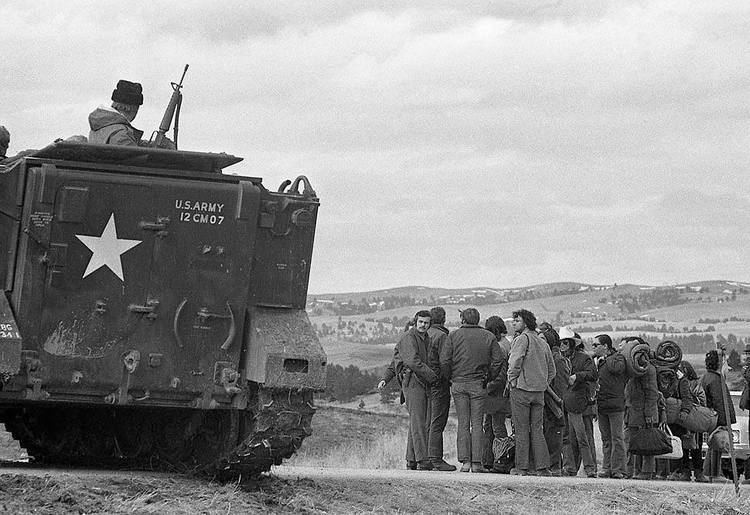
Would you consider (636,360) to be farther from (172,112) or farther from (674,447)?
(172,112)

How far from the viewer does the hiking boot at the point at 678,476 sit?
19.6 metres

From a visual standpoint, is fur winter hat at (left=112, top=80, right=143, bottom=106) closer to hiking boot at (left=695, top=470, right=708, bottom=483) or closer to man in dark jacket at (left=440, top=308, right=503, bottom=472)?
man in dark jacket at (left=440, top=308, right=503, bottom=472)

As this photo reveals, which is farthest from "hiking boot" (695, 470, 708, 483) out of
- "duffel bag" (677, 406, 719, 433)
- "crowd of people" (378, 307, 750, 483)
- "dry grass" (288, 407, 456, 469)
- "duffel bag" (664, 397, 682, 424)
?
"dry grass" (288, 407, 456, 469)

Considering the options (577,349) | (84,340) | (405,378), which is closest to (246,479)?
(84,340)

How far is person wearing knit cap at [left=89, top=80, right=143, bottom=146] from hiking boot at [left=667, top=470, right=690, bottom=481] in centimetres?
870

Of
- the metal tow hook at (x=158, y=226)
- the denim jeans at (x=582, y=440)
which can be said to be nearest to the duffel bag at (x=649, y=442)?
the denim jeans at (x=582, y=440)

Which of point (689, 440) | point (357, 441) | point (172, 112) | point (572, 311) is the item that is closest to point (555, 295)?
point (572, 311)

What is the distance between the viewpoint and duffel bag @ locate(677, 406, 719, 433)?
19.7m

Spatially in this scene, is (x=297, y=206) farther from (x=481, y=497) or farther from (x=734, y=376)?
(x=734, y=376)

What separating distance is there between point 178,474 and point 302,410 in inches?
55.8

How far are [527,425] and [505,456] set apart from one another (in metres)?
0.85

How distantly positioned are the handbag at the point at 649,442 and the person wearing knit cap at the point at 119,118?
785 cm

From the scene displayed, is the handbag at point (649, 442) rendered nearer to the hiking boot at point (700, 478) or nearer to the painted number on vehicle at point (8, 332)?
the hiking boot at point (700, 478)

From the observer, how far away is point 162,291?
43.5 ft
